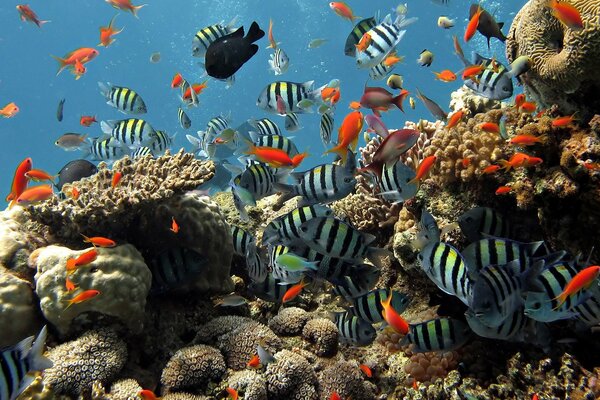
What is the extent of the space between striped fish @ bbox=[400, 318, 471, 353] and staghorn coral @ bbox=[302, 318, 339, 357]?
1104mm

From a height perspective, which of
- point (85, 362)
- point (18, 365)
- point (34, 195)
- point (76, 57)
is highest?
point (76, 57)

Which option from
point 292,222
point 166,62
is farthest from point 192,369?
point 166,62

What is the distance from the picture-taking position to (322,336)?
4.36 metres

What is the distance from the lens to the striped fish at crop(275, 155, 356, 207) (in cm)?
350

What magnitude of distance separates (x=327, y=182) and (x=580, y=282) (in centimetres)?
193

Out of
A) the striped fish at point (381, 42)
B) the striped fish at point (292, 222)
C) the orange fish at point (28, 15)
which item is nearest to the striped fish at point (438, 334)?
the striped fish at point (292, 222)

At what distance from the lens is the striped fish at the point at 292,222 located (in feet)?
11.7

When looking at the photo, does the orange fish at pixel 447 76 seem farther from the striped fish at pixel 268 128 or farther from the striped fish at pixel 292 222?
the striped fish at pixel 292 222

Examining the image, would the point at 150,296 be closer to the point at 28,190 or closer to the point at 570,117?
the point at 28,190

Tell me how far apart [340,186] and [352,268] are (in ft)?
2.52

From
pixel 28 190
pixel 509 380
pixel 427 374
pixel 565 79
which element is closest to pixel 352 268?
pixel 427 374

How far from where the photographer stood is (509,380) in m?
3.72

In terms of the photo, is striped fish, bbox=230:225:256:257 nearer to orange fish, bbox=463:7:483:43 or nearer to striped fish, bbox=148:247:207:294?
striped fish, bbox=148:247:207:294

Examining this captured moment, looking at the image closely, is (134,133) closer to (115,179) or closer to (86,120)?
(115,179)
